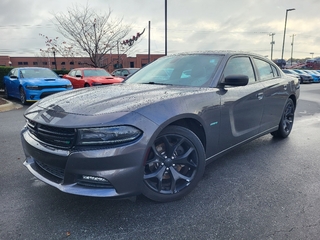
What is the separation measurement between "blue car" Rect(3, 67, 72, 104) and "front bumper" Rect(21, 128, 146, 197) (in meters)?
7.53

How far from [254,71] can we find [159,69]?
1.46 metres

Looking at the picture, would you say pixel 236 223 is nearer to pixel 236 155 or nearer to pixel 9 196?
pixel 236 155

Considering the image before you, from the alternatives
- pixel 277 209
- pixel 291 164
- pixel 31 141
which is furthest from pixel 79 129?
pixel 291 164

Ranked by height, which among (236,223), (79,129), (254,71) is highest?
(254,71)

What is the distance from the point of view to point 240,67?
3.64 metres

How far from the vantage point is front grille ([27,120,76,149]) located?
2.11 metres

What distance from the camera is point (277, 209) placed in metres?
2.49

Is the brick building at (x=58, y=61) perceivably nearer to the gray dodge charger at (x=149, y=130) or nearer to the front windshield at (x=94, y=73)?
the front windshield at (x=94, y=73)

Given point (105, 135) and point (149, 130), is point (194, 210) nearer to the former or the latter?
point (149, 130)

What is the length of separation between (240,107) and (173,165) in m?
1.35

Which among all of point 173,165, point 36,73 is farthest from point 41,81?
point 173,165

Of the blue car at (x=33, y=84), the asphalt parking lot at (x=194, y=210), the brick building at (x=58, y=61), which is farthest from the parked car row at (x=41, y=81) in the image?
the brick building at (x=58, y=61)

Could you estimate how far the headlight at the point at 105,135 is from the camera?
2.08 metres

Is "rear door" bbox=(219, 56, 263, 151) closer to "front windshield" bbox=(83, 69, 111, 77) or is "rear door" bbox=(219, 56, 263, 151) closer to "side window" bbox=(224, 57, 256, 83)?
"side window" bbox=(224, 57, 256, 83)
